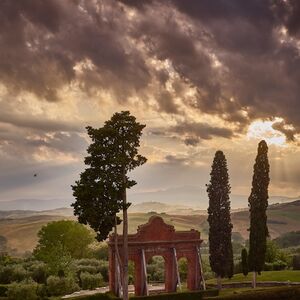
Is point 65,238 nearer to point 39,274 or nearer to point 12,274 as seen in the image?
point 39,274

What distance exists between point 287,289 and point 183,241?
26.8 metres

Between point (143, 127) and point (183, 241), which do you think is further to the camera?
point (183, 241)

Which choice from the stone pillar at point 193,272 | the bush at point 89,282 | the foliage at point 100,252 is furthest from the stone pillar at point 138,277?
the foliage at point 100,252

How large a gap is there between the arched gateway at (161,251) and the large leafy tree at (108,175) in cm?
1101

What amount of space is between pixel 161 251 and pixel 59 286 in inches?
522

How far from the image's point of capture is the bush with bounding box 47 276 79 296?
55.9 meters

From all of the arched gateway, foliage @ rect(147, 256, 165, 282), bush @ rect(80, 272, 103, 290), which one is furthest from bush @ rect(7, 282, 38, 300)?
foliage @ rect(147, 256, 165, 282)

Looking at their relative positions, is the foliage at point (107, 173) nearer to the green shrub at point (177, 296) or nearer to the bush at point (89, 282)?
the green shrub at point (177, 296)

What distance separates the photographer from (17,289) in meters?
50.4

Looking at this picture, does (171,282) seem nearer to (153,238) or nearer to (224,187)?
(153,238)

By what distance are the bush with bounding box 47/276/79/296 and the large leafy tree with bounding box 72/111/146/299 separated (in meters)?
17.1

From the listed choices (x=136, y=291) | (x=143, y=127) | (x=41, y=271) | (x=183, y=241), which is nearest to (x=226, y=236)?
(x=183, y=241)

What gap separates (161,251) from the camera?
181 ft

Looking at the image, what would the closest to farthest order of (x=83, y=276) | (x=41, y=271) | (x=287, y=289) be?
1. (x=287, y=289)
2. (x=83, y=276)
3. (x=41, y=271)
